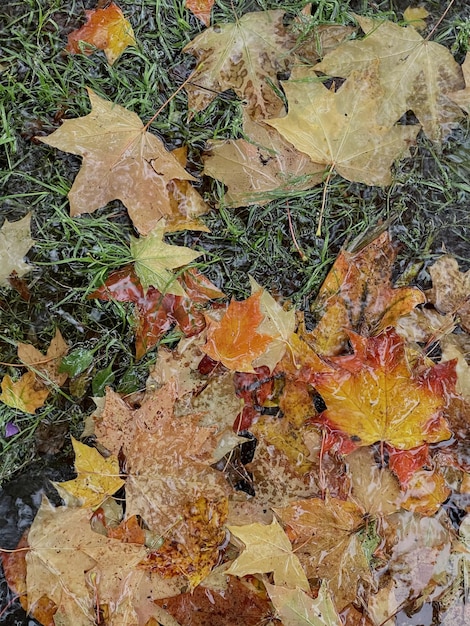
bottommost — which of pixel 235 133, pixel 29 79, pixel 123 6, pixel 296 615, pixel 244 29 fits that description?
pixel 296 615

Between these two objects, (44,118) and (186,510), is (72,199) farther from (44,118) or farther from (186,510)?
(186,510)

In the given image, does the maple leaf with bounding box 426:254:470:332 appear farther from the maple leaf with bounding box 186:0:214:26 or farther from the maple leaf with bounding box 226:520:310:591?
the maple leaf with bounding box 186:0:214:26

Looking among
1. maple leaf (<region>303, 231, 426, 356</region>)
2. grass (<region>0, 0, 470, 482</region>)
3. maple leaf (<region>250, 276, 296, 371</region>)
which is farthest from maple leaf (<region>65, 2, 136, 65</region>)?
maple leaf (<region>303, 231, 426, 356</region>)

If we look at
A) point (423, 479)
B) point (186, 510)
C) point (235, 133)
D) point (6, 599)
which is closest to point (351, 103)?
point (235, 133)

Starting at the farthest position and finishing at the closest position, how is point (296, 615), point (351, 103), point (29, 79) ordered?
point (29, 79)
point (351, 103)
point (296, 615)

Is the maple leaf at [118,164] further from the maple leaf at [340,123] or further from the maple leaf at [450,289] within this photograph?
the maple leaf at [450,289]

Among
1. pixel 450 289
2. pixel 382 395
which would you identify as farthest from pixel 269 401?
pixel 450 289

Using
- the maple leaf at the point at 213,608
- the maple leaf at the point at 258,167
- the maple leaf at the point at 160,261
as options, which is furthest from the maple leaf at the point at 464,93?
the maple leaf at the point at 213,608

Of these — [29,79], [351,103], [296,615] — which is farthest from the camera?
[29,79]
